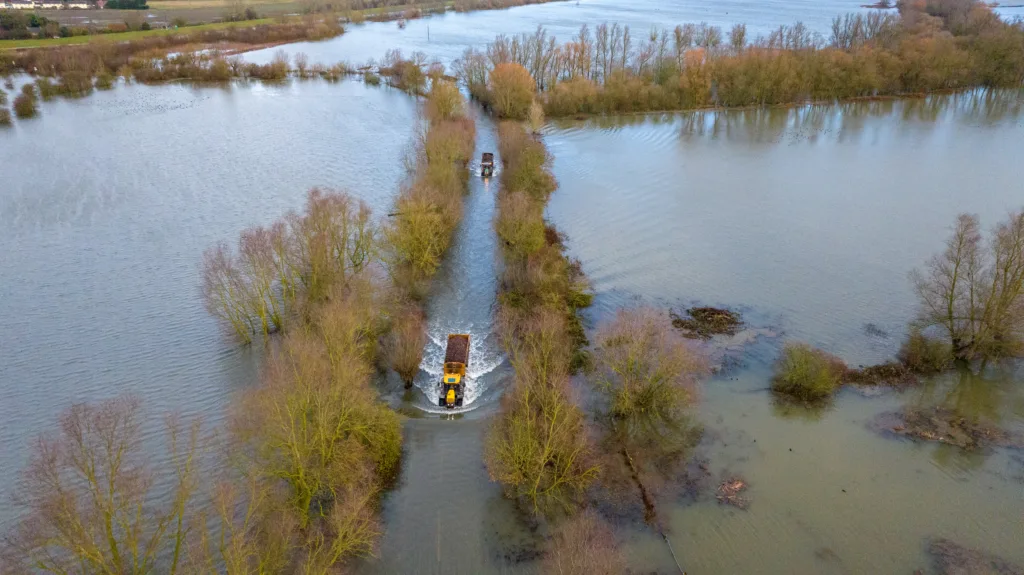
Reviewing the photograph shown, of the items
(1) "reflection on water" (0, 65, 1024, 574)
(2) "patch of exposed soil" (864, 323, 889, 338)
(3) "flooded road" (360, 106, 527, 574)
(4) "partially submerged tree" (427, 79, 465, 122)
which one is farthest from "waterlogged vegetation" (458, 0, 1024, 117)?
(2) "patch of exposed soil" (864, 323, 889, 338)

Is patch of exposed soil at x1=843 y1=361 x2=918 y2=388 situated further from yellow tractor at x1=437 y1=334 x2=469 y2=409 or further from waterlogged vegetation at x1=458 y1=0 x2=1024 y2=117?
waterlogged vegetation at x1=458 y1=0 x2=1024 y2=117

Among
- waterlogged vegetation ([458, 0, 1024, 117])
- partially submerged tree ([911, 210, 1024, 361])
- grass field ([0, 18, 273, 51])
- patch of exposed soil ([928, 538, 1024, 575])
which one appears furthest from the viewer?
grass field ([0, 18, 273, 51])

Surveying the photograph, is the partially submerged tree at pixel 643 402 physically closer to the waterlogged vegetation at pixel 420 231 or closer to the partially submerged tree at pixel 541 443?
the partially submerged tree at pixel 541 443

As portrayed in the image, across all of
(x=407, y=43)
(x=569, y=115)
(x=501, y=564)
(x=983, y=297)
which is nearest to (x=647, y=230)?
(x=983, y=297)

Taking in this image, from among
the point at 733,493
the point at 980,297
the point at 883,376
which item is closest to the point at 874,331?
the point at 883,376

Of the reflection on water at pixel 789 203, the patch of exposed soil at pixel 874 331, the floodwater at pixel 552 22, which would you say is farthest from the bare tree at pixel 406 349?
the floodwater at pixel 552 22

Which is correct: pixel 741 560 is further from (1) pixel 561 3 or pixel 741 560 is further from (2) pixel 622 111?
(1) pixel 561 3
